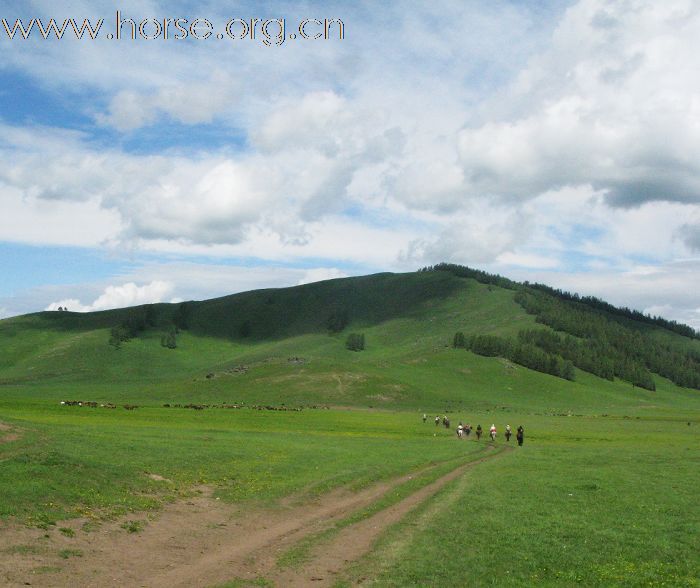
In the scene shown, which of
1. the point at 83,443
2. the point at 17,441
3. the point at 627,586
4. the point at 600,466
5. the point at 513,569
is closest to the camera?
the point at 627,586

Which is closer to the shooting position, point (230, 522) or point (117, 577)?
point (117, 577)

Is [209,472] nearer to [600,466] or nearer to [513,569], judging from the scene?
[513,569]

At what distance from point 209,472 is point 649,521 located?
24.8 meters

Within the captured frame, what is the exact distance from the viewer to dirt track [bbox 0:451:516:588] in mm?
19062

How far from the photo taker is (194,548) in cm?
2308

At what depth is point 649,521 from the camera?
26562 millimetres

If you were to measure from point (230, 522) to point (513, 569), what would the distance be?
1311 cm

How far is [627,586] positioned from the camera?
18.5 metres

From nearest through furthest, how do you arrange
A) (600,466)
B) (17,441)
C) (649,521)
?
(649,521), (17,441), (600,466)

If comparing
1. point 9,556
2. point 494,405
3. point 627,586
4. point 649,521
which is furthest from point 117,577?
point 494,405

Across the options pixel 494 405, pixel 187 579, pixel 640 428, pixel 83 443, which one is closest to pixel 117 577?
pixel 187 579

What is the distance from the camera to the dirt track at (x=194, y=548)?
750 inches

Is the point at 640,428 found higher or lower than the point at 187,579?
Answer: lower

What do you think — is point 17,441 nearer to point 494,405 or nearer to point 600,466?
point 600,466
